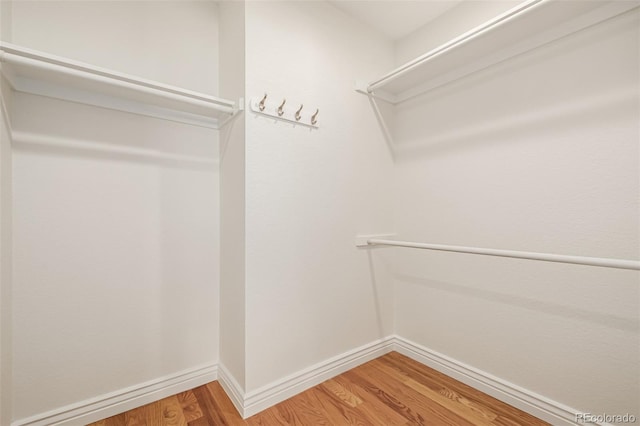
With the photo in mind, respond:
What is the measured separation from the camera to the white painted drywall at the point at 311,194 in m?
1.41

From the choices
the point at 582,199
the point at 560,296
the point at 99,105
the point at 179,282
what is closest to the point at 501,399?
the point at 560,296

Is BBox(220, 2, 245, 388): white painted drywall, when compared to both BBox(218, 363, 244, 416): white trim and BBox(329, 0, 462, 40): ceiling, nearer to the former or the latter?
BBox(218, 363, 244, 416): white trim

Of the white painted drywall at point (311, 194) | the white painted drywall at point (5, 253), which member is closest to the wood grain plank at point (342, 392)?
the white painted drywall at point (311, 194)

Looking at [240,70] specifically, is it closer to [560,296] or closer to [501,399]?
[560,296]

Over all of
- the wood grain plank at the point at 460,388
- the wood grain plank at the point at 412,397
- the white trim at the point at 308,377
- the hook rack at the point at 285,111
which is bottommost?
the wood grain plank at the point at 460,388

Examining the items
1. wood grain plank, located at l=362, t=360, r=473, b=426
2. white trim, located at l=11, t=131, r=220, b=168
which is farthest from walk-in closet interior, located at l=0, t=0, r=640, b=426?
wood grain plank, located at l=362, t=360, r=473, b=426

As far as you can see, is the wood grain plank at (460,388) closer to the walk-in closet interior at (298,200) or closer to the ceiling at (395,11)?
the walk-in closet interior at (298,200)

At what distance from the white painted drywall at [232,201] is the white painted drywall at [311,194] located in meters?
0.05

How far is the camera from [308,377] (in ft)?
5.13

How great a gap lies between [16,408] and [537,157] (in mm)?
2625

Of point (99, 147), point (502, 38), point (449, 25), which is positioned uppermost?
point (449, 25)

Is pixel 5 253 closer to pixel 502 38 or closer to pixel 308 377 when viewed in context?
pixel 308 377

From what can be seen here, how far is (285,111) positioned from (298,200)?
0.49 meters

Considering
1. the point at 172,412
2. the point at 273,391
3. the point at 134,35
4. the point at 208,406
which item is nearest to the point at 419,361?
the point at 273,391
